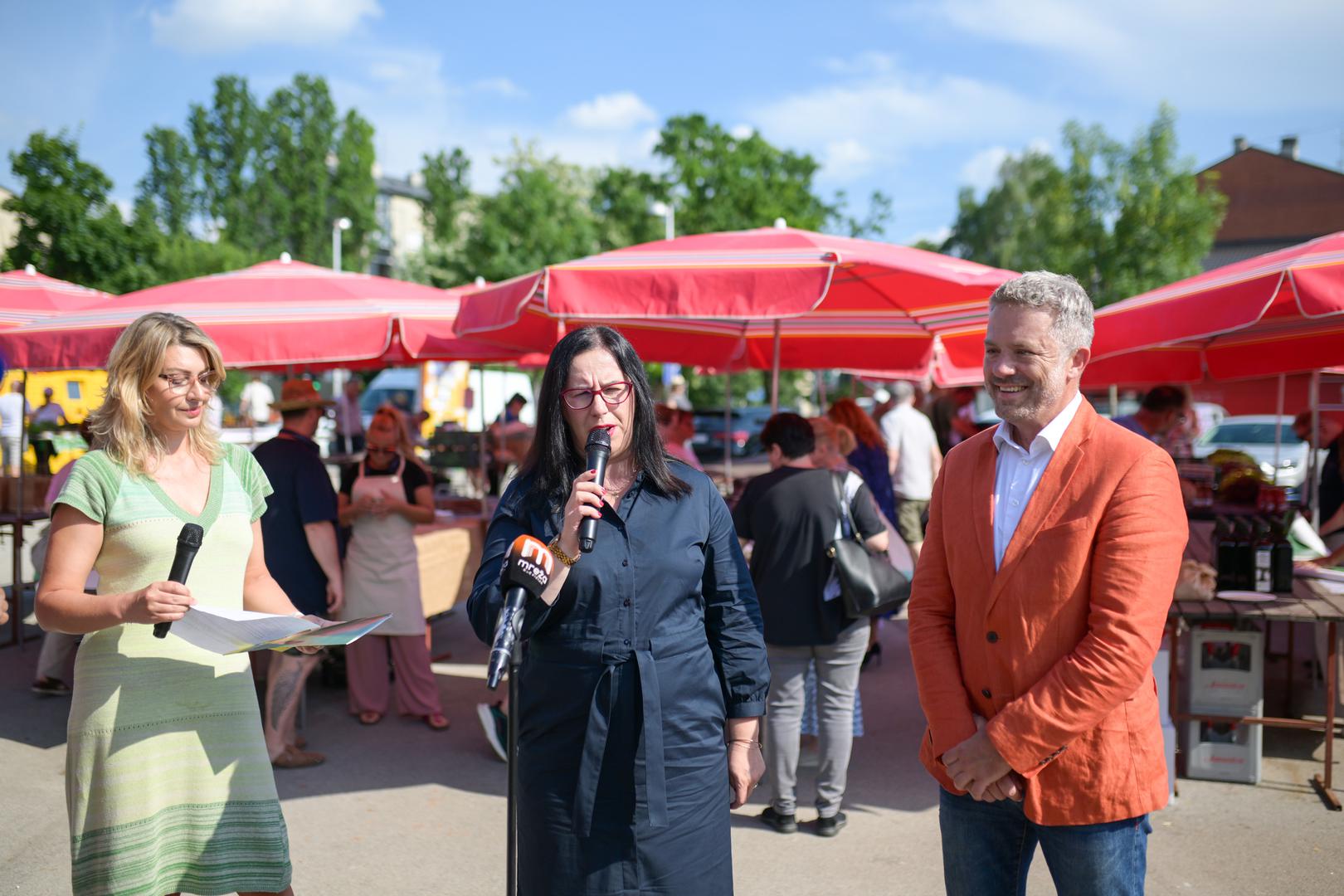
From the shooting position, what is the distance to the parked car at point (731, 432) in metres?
17.3

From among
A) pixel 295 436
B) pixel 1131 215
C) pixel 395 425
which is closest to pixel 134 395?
pixel 295 436

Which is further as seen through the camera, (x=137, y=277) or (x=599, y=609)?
(x=137, y=277)

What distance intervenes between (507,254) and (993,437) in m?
30.6

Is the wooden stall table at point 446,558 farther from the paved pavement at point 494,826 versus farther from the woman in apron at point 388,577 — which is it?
the paved pavement at point 494,826

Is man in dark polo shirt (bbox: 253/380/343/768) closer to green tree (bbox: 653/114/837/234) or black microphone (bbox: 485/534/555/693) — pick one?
black microphone (bbox: 485/534/555/693)

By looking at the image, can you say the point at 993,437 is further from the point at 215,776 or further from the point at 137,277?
the point at 137,277

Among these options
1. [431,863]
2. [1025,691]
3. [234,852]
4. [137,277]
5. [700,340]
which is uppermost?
[137,277]

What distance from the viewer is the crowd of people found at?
2184mm

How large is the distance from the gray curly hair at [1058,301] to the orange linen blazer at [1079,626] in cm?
19

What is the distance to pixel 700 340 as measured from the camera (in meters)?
8.89

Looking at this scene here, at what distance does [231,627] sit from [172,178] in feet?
207

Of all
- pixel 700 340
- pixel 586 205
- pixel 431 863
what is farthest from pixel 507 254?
pixel 431 863

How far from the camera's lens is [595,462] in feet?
7.34

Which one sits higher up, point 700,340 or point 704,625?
point 700,340
